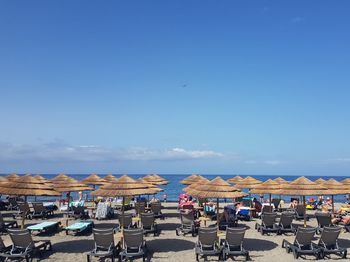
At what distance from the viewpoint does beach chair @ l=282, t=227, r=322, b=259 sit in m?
10.6

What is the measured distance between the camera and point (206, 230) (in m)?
10.7

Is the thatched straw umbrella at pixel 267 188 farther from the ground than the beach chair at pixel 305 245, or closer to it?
farther from the ground

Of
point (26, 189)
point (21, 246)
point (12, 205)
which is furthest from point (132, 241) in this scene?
point (12, 205)

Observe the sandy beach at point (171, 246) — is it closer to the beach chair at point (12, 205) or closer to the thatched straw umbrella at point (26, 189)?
the thatched straw umbrella at point (26, 189)

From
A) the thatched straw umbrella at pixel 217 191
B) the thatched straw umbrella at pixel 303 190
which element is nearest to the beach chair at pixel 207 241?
the thatched straw umbrella at pixel 217 191

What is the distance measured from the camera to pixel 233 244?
10812 mm

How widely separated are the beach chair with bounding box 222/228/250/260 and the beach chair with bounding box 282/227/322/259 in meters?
1.56

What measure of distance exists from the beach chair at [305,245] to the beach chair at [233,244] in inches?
61.5

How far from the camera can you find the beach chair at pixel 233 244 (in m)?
10.5

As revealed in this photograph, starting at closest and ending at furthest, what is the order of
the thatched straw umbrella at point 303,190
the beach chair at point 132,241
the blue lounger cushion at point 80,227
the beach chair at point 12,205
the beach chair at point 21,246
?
the beach chair at point 21,246
the beach chair at point 132,241
the thatched straw umbrella at point 303,190
the blue lounger cushion at point 80,227
the beach chair at point 12,205

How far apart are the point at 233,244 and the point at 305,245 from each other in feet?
7.54

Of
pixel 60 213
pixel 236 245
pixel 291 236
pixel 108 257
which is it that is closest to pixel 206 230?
pixel 236 245

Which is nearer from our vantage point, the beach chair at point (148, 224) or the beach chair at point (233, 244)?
the beach chair at point (233, 244)

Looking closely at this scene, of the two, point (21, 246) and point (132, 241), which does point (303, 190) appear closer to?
point (132, 241)
